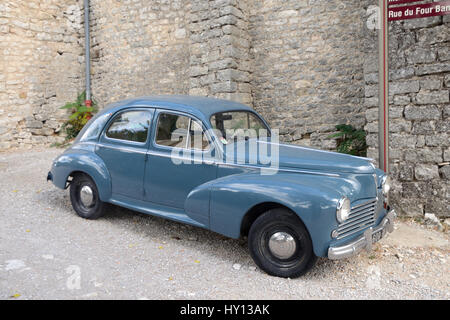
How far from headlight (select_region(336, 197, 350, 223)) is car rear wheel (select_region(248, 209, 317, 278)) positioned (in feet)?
0.97

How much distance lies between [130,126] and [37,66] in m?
7.19

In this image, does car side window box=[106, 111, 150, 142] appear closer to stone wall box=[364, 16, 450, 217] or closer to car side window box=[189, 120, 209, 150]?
car side window box=[189, 120, 209, 150]

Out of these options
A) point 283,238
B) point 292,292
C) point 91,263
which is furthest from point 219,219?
point 91,263

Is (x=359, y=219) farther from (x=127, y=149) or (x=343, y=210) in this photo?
(x=127, y=149)

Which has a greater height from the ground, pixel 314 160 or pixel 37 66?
pixel 37 66

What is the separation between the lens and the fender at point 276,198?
9.75 feet

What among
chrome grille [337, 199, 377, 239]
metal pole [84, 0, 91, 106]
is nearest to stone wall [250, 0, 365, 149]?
chrome grille [337, 199, 377, 239]

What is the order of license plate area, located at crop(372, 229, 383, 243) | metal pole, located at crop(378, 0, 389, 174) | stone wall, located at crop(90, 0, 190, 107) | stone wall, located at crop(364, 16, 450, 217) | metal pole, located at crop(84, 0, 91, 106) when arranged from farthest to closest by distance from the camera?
metal pole, located at crop(84, 0, 91, 106) < stone wall, located at crop(90, 0, 190, 107) < stone wall, located at crop(364, 16, 450, 217) < metal pole, located at crop(378, 0, 389, 174) < license plate area, located at crop(372, 229, 383, 243)

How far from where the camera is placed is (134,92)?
9.85m

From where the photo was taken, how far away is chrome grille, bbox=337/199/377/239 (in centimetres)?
309

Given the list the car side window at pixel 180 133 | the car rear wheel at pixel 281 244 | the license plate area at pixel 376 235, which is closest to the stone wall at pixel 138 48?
the car side window at pixel 180 133

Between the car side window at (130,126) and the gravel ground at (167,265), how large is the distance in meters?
1.04

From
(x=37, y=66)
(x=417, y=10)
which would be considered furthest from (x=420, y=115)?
(x=37, y=66)

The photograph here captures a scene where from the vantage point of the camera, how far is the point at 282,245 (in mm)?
3189
